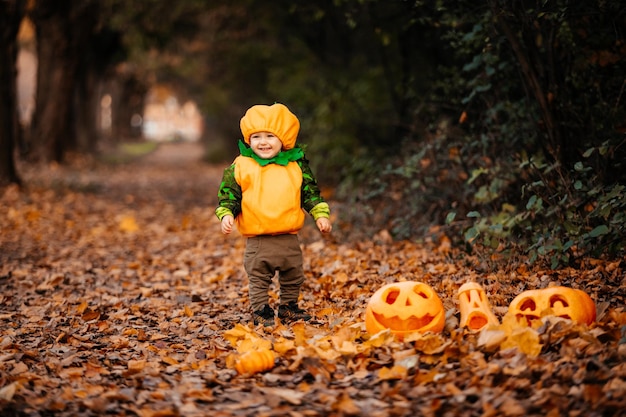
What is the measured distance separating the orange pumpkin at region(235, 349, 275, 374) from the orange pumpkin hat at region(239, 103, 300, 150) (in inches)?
66.6

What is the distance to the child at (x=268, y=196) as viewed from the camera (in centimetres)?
544

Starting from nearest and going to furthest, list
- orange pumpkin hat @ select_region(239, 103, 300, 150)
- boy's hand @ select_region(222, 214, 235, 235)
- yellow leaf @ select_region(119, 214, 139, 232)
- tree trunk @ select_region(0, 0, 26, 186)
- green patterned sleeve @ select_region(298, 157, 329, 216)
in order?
boy's hand @ select_region(222, 214, 235, 235), orange pumpkin hat @ select_region(239, 103, 300, 150), green patterned sleeve @ select_region(298, 157, 329, 216), yellow leaf @ select_region(119, 214, 139, 232), tree trunk @ select_region(0, 0, 26, 186)

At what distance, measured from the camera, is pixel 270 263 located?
5.57 metres

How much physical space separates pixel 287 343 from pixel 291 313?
1.14 metres

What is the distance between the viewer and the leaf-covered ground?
3.85 meters

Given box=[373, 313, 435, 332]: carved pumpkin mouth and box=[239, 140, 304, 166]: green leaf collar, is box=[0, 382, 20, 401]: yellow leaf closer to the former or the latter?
box=[373, 313, 435, 332]: carved pumpkin mouth

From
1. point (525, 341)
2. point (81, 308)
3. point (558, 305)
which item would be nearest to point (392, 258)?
point (81, 308)

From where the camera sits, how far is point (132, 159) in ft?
110

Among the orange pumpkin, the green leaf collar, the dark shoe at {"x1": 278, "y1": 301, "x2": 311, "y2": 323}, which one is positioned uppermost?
the green leaf collar

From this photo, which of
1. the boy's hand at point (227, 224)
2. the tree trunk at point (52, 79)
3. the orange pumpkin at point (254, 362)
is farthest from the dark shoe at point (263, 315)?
the tree trunk at point (52, 79)

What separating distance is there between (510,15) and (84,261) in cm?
576

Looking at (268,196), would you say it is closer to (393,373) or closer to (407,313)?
(407,313)

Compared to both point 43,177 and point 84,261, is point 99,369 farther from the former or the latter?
point 43,177

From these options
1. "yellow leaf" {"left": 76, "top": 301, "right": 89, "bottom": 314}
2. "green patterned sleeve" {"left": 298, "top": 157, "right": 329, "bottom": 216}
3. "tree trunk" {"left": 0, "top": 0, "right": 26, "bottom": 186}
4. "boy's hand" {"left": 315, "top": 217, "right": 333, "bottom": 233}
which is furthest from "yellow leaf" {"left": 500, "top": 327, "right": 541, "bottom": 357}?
"tree trunk" {"left": 0, "top": 0, "right": 26, "bottom": 186}
